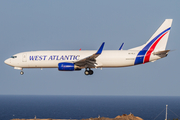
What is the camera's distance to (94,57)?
52594mm

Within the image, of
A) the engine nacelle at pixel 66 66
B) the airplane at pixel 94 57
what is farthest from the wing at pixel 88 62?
the engine nacelle at pixel 66 66

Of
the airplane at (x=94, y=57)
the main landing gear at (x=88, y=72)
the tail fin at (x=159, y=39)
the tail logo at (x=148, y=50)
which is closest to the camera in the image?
the airplane at (x=94, y=57)

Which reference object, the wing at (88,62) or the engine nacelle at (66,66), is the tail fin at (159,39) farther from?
the engine nacelle at (66,66)

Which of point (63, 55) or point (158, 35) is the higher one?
point (158, 35)

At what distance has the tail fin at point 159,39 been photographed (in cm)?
5597

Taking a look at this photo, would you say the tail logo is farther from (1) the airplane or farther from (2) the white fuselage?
(2) the white fuselage

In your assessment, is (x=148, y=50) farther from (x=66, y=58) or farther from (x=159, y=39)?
(x=66, y=58)

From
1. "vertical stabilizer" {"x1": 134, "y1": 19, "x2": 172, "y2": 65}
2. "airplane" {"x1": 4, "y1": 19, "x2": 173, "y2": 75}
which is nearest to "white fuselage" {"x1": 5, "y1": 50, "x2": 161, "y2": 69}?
"airplane" {"x1": 4, "y1": 19, "x2": 173, "y2": 75}

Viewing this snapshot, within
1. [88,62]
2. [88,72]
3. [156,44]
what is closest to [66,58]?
[88,62]

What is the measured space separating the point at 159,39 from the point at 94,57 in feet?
47.5

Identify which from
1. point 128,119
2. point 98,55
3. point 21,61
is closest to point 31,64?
point 21,61

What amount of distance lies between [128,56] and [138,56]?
195 cm

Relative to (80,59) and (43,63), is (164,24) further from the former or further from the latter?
(43,63)

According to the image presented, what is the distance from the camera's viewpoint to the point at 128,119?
60125mm
